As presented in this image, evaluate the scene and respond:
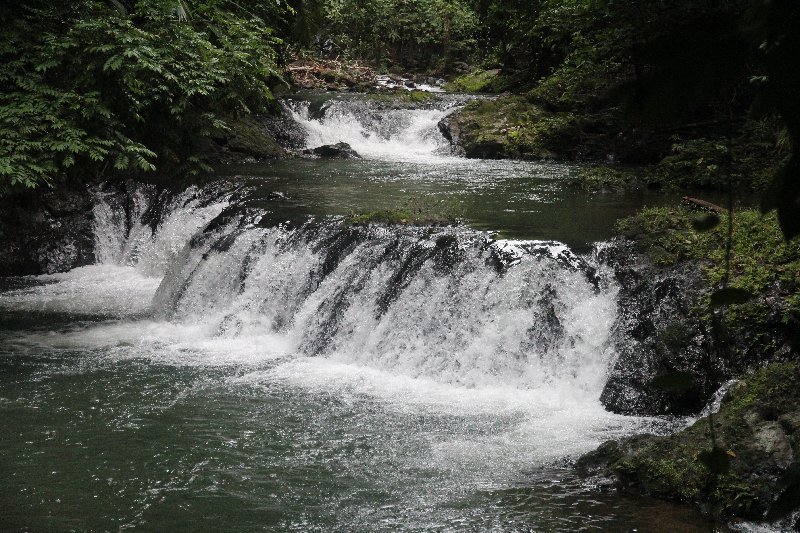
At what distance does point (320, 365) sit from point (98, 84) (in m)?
5.32

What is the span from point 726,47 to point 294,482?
15.8ft

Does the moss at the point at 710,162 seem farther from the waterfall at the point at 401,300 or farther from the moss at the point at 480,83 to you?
the moss at the point at 480,83

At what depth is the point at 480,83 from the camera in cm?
2564

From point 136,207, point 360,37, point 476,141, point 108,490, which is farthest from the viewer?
point 360,37

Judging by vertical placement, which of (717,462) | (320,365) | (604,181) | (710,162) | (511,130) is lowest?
(320,365)

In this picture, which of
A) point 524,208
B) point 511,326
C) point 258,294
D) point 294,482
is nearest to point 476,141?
point 524,208

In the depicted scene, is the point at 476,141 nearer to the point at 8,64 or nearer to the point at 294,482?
the point at 8,64

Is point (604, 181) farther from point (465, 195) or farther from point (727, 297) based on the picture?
point (727, 297)

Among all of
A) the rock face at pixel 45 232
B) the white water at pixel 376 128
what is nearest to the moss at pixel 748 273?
the rock face at pixel 45 232

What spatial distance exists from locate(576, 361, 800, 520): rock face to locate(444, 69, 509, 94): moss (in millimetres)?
18962

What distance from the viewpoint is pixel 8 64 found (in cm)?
1027

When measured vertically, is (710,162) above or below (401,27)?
below

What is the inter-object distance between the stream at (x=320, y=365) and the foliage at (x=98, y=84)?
149cm

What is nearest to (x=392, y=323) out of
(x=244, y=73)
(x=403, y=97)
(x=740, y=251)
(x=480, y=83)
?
(x=740, y=251)
